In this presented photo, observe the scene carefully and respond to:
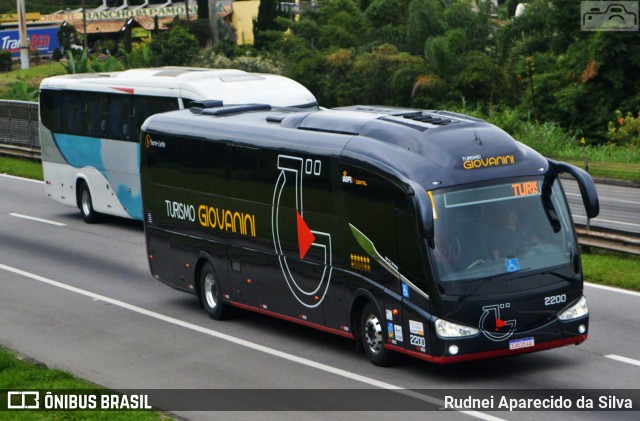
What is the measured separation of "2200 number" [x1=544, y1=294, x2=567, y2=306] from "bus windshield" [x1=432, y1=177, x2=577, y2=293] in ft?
0.73

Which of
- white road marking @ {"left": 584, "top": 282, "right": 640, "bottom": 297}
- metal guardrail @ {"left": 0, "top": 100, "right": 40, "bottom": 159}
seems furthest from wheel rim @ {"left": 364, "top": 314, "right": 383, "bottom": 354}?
metal guardrail @ {"left": 0, "top": 100, "right": 40, "bottom": 159}

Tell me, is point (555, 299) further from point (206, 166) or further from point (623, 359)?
point (206, 166)

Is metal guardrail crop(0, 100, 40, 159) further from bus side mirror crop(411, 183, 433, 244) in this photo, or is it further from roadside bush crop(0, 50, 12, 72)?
roadside bush crop(0, 50, 12, 72)

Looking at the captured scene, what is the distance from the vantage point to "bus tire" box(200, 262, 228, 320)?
1797cm

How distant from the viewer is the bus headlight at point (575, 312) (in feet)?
45.0

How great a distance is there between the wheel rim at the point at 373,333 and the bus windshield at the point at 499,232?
1357 mm

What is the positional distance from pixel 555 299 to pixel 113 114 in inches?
627

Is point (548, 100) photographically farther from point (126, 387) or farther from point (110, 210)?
point (126, 387)

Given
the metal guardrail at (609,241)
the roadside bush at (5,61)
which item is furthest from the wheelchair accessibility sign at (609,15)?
the roadside bush at (5,61)

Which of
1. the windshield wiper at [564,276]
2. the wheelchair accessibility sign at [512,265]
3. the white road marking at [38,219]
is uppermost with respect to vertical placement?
the wheelchair accessibility sign at [512,265]

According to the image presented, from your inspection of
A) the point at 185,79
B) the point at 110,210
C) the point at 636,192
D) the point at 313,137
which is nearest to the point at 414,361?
the point at 313,137

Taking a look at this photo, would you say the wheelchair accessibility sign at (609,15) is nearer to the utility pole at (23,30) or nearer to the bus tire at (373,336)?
the bus tire at (373,336)

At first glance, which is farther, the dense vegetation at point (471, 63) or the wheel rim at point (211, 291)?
the dense vegetation at point (471, 63)

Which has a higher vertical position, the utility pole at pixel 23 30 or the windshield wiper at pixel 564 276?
the windshield wiper at pixel 564 276
